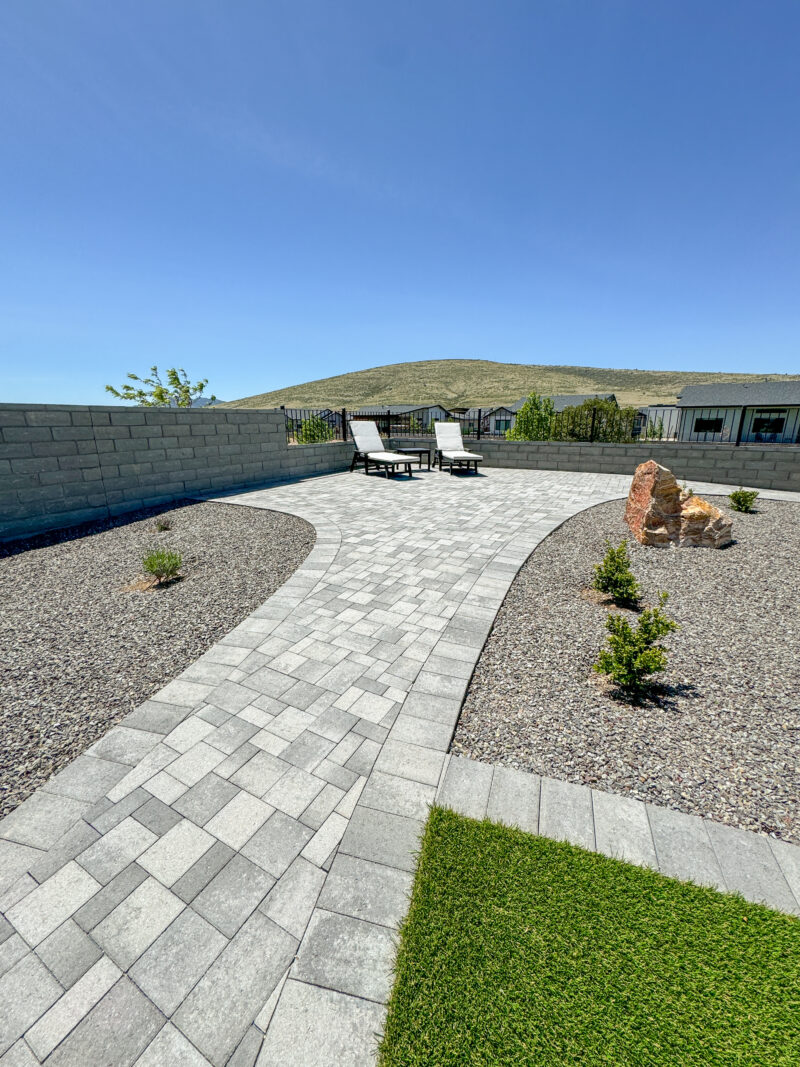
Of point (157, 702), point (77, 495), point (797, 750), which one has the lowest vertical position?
point (797, 750)

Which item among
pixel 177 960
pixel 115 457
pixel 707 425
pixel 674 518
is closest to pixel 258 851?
pixel 177 960

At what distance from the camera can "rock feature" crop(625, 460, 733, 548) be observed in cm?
592

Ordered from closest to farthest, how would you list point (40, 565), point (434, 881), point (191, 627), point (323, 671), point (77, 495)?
point (434, 881)
point (323, 671)
point (191, 627)
point (40, 565)
point (77, 495)

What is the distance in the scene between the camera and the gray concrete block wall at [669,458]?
33.0 ft

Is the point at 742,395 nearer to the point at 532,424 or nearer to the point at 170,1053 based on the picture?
the point at 532,424

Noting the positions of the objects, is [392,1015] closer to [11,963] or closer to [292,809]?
[292,809]

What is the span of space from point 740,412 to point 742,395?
282 centimetres

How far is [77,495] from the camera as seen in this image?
7039mm

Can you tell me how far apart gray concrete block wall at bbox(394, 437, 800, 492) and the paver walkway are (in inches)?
417

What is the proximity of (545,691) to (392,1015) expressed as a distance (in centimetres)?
200

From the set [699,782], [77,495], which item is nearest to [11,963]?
Result: [699,782]

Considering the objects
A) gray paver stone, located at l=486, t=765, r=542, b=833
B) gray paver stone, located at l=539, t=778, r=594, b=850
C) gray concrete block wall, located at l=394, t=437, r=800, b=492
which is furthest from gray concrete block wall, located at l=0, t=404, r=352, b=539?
gray paver stone, located at l=539, t=778, r=594, b=850

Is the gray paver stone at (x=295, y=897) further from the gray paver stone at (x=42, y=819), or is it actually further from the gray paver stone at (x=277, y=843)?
the gray paver stone at (x=42, y=819)

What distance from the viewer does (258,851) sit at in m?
1.90
